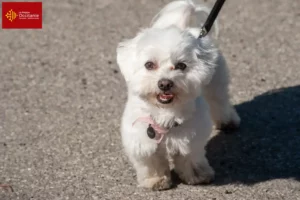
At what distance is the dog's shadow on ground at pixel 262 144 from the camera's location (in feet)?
16.6

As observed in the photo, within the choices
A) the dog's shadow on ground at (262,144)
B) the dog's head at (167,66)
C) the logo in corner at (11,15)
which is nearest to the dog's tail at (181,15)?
the dog's head at (167,66)

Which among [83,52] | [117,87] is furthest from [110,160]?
[83,52]

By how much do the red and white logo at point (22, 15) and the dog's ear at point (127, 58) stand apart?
3912mm

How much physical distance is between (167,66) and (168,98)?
0.20 meters

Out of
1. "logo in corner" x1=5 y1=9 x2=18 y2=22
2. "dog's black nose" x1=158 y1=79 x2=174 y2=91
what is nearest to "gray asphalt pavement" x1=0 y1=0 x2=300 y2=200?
"logo in corner" x1=5 y1=9 x2=18 y2=22

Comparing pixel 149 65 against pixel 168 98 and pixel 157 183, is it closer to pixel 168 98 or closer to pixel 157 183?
pixel 168 98

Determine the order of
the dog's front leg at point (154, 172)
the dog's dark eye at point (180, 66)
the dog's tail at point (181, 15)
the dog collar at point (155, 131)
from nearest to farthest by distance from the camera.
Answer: the dog's dark eye at point (180, 66), the dog collar at point (155, 131), the dog's front leg at point (154, 172), the dog's tail at point (181, 15)

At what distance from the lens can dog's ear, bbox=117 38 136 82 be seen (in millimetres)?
4455

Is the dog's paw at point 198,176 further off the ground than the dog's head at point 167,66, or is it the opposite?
the dog's head at point 167,66

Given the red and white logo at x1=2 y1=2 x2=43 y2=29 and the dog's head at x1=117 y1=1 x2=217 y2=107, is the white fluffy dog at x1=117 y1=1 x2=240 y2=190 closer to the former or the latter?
the dog's head at x1=117 y1=1 x2=217 y2=107

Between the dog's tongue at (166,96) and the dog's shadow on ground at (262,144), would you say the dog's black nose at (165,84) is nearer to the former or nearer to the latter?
the dog's tongue at (166,96)

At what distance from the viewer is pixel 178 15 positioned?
4.97 meters

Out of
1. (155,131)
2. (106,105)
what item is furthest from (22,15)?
(155,131)

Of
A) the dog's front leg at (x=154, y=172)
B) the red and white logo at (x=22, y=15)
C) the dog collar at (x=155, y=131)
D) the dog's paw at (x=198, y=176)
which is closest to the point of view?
the dog collar at (x=155, y=131)
